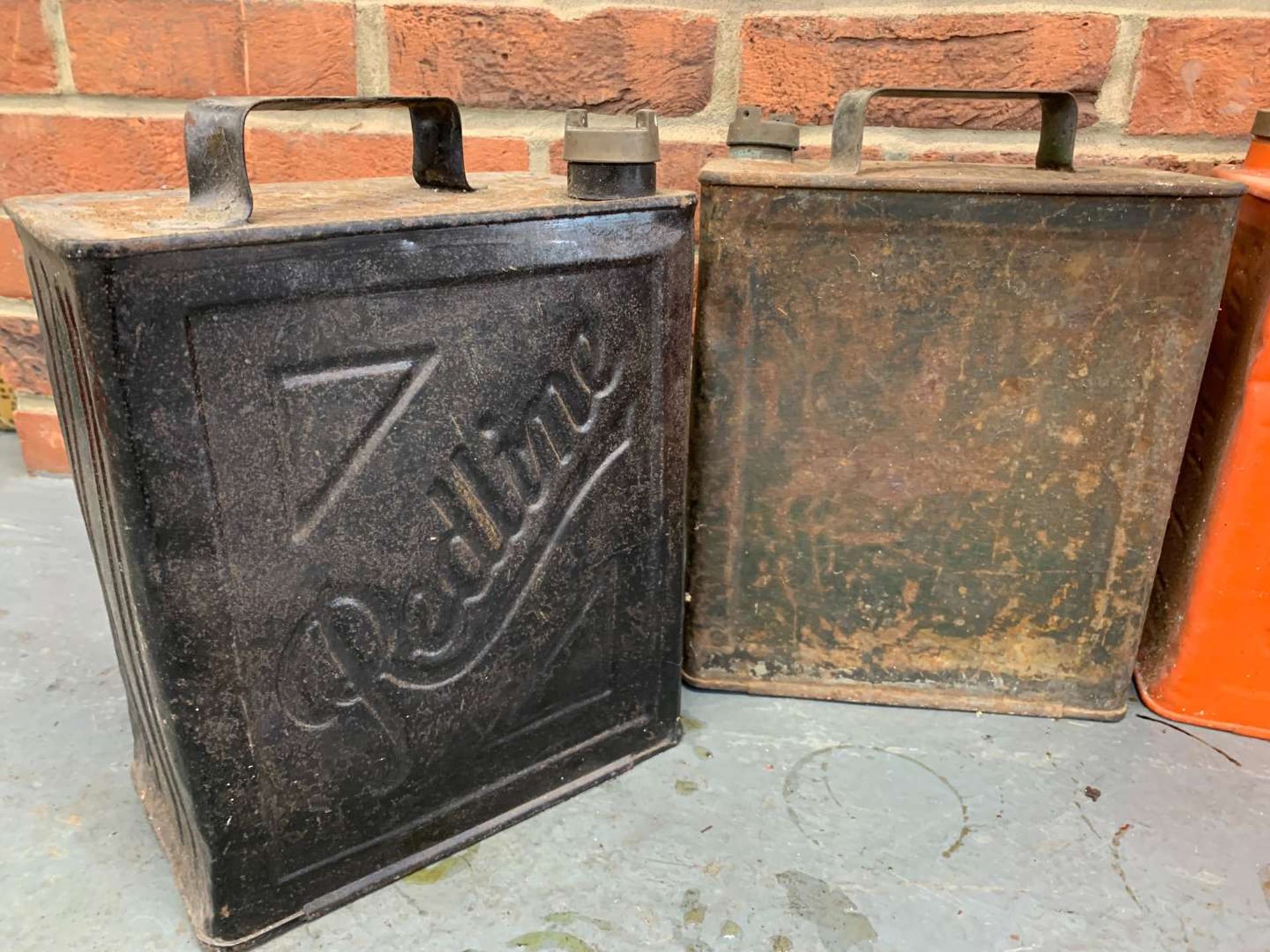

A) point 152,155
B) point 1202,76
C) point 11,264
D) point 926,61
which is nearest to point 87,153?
point 152,155

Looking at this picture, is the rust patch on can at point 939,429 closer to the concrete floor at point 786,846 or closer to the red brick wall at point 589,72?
the concrete floor at point 786,846

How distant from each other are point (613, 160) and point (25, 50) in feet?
2.45

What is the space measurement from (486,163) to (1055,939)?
0.77 m

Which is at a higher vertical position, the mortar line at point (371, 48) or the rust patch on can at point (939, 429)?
the mortar line at point (371, 48)

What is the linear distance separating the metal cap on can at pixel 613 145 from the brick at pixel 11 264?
2.56 ft

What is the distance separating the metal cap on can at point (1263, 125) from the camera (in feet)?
2.34

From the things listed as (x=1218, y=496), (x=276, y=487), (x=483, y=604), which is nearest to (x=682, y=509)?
(x=483, y=604)

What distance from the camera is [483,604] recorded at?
62cm

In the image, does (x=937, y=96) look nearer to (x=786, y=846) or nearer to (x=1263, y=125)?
(x=1263, y=125)

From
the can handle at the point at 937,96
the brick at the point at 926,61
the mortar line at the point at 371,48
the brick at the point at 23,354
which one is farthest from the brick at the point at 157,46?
the can handle at the point at 937,96

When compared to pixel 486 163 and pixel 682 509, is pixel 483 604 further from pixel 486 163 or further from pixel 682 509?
pixel 486 163

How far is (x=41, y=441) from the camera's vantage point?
1123 millimetres

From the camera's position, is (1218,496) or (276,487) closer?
(276,487)

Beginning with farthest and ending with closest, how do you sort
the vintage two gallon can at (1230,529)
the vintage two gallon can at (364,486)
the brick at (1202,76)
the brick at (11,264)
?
the brick at (11,264) < the brick at (1202,76) < the vintage two gallon can at (1230,529) < the vintage two gallon can at (364,486)
